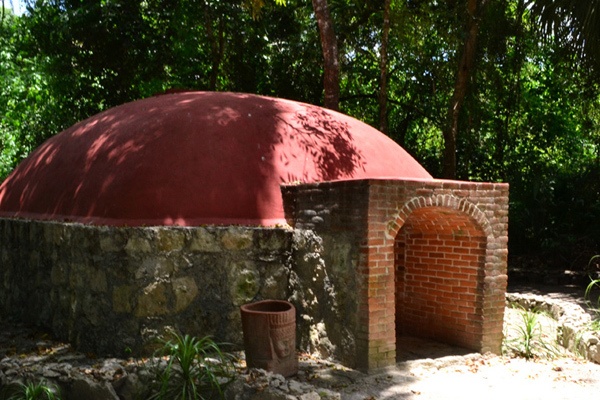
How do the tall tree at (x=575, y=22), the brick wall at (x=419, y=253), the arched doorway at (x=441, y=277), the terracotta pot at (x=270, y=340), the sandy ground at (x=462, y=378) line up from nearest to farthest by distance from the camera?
the sandy ground at (x=462, y=378), the terracotta pot at (x=270, y=340), the brick wall at (x=419, y=253), the arched doorway at (x=441, y=277), the tall tree at (x=575, y=22)

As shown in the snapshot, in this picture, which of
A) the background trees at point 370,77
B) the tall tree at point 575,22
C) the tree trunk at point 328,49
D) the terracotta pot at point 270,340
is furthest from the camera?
the background trees at point 370,77

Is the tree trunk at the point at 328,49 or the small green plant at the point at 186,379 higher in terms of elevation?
the tree trunk at the point at 328,49

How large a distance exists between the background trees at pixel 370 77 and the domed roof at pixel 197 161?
514 centimetres

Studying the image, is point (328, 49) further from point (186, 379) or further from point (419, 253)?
point (186, 379)

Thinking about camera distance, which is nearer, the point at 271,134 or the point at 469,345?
the point at 469,345

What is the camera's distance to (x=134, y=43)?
1361 cm

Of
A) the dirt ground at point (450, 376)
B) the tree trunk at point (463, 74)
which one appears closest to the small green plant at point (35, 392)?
the dirt ground at point (450, 376)

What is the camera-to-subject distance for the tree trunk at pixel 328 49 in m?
10.5

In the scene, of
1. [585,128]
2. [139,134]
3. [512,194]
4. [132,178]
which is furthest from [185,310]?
[585,128]

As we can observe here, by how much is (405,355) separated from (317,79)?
31.0ft

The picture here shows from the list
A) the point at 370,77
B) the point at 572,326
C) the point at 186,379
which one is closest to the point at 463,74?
the point at 370,77

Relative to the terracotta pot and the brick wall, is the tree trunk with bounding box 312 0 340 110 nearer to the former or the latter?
the brick wall

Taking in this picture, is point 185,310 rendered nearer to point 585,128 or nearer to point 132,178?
point 132,178

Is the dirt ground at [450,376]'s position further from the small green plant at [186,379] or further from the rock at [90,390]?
the small green plant at [186,379]
